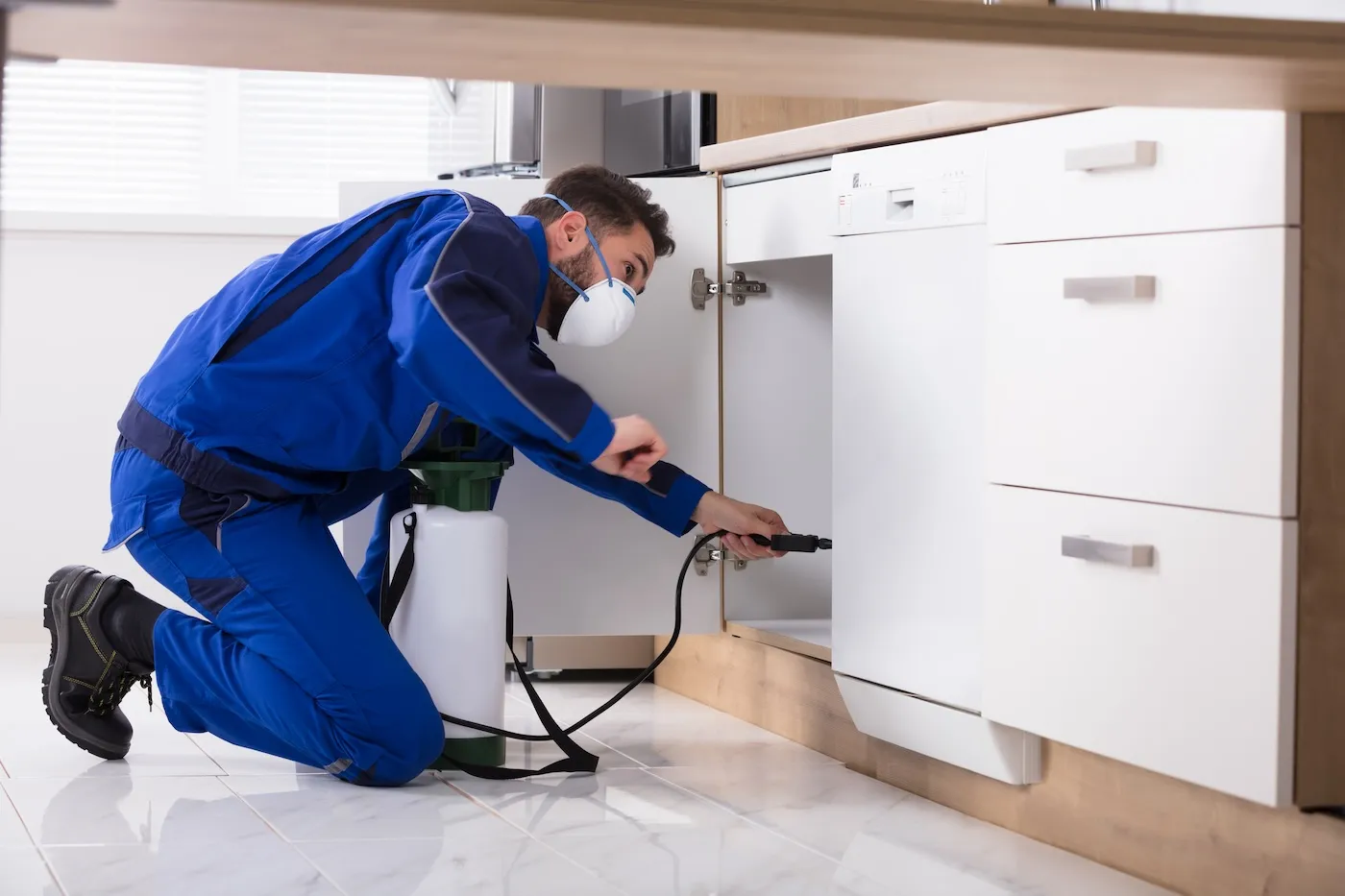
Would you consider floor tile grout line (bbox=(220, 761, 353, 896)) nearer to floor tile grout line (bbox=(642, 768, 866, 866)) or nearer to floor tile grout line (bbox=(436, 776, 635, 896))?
floor tile grout line (bbox=(436, 776, 635, 896))

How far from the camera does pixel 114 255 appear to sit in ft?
9.36

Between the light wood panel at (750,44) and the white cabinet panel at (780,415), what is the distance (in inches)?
34.0

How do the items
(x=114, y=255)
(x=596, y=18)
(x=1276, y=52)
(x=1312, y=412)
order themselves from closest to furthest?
1. (x=596, y=18)
2. (x=1276, y=52)
3. (x=1312, y=412)
4. (x=114, y=255)

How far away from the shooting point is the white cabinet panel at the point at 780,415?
6.79ft

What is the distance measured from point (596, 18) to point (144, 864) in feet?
3.27

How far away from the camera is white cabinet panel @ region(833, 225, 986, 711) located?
162cm

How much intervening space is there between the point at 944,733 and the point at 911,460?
321 mm

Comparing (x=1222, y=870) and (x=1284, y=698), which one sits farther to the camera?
(x=1222, y=870)

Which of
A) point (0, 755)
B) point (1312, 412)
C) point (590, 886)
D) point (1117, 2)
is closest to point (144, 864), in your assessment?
point (590, 886)

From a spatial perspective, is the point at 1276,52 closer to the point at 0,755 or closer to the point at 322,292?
the point at 322,292

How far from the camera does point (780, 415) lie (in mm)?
2094

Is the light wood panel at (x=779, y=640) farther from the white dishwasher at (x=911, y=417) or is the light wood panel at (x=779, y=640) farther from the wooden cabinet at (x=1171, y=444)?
the wooden cabinet at (x=1171, y=444)

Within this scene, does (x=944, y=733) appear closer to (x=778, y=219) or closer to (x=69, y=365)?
(x=778, y=219)

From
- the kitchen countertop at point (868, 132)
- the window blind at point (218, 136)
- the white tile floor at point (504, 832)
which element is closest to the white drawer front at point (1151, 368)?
the kitchen countertop at point (868, 132)
